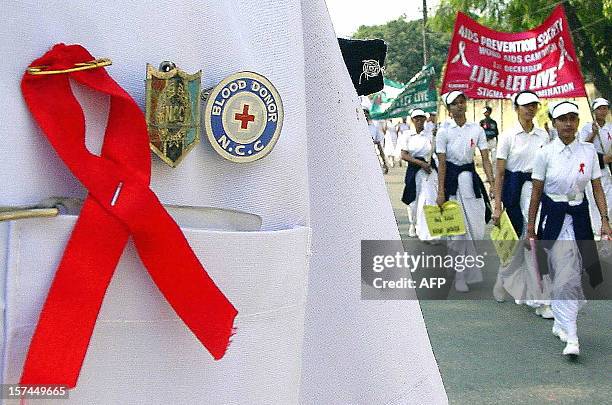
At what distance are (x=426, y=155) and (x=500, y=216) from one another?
6.63 ft

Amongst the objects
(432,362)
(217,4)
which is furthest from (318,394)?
(217,4)

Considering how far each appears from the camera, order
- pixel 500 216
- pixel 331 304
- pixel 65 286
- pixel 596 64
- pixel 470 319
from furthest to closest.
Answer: pixel 596 64
pixel 500 216
pixel 470 319
pixel 331 304
pixel 65 286

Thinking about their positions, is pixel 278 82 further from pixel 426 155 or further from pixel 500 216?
pixel 426 155

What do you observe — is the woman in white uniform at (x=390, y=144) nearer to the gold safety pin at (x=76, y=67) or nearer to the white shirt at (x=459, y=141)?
the white shirt at (x=459, y=141)

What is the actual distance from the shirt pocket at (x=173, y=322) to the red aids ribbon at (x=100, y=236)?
2cm

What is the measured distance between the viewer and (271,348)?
882mm

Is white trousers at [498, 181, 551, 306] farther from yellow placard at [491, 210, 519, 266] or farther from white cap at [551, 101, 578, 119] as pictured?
white cap at [551, 101, 578, 119]

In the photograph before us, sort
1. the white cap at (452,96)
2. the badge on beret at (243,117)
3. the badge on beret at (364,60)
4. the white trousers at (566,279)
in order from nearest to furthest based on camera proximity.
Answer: the badge on beret at (243,117), the badge on beret at (364,60), the white trousers at (566,279), the white cap at (452,96)

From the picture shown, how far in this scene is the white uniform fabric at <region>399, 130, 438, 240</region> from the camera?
7.84 m

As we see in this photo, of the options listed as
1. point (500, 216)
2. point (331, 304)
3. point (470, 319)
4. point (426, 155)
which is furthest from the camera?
point (426, 155)

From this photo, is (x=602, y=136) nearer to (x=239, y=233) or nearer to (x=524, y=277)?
(x=524, y=277)

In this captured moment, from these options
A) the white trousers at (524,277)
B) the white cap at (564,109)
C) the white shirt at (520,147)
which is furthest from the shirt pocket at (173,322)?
the white shirt at (520,147)

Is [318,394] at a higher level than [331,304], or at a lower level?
lower

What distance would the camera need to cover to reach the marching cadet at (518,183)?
609 cm
